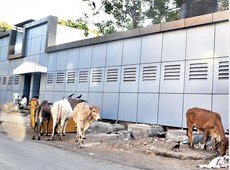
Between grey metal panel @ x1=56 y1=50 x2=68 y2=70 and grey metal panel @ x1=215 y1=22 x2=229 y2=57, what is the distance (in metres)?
11.3

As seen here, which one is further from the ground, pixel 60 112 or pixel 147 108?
pixel 147 108

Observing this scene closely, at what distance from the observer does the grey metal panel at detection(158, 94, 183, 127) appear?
1348 cm

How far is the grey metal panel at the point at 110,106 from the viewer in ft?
54.7

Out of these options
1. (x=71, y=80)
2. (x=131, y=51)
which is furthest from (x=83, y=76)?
(x=131, y=51)

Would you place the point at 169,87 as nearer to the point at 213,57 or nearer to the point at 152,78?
the point at 152,78

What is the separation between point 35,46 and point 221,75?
56.9 ft

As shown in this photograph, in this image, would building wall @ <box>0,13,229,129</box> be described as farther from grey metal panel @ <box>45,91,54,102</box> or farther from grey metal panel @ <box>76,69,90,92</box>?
grey metal panel @ <box>45,91,54,102</box>

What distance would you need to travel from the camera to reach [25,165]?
725cm

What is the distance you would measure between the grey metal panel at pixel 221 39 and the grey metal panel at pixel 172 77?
1715mm

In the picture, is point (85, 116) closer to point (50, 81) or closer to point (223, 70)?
point (223, 70)

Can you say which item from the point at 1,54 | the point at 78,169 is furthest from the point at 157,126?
the point at 1,54

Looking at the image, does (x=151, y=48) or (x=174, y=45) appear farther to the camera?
(x=151, y=48)

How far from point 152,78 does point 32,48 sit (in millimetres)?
14427

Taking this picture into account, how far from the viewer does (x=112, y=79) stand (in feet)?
56.3
